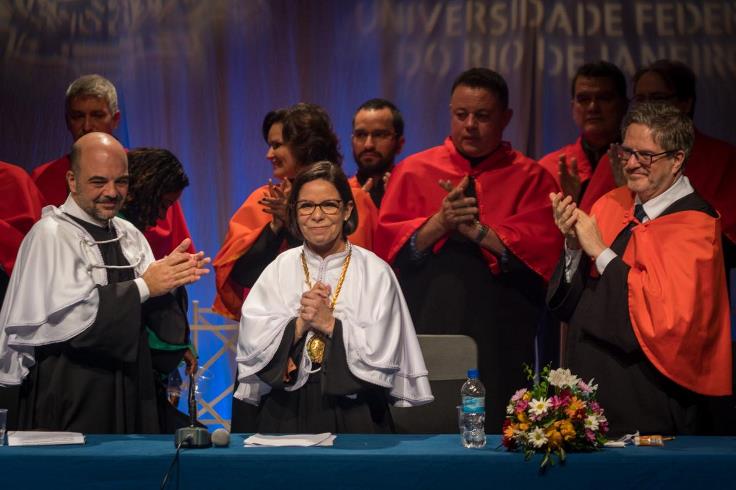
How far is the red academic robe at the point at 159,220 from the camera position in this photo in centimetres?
602

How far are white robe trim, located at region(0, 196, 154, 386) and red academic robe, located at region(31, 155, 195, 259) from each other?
145 cm

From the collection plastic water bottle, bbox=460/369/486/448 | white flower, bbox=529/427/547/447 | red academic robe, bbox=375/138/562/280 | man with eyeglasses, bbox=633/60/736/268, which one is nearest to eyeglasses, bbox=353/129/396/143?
red academic robe, bbox=375/138/562/280

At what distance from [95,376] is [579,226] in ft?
6.83

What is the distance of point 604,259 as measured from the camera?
13.9ft

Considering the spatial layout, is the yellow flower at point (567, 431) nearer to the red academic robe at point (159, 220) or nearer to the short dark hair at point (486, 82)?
the short dark hair at point (486, 82)

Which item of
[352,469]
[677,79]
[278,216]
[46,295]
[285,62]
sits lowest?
[352,469]

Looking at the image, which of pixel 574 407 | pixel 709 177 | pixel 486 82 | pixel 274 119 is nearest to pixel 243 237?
pixel 274 119

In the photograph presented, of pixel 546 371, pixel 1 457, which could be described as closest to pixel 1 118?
pixel 1 457

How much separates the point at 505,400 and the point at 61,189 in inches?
112

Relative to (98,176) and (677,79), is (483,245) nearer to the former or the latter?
(677,79)

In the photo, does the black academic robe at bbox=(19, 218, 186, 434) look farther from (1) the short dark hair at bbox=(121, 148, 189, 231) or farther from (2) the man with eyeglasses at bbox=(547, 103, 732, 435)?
(2) the man with eyeglasses at bbox=(547, 103, 732, 435)

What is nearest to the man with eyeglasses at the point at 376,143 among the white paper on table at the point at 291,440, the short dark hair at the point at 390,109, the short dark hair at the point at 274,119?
the short dark hair at the point at 390,109

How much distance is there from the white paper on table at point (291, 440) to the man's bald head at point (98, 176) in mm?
1364

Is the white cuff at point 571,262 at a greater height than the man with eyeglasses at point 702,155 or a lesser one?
lesser
